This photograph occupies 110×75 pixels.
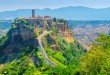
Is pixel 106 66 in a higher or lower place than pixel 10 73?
higher

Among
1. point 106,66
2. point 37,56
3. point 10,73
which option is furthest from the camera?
point 37,56

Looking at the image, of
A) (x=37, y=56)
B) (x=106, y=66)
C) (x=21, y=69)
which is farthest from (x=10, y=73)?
(x=106, y=66)

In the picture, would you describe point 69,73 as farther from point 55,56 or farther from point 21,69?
point 55,56

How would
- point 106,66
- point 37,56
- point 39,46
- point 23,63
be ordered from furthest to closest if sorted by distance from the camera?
point 39,46, point 37,56, point 23,63, point 106,66

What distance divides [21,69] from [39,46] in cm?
3997

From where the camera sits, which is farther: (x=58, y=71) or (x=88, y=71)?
(x=58, y=71)

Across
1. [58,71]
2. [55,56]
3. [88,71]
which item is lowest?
[55,56]

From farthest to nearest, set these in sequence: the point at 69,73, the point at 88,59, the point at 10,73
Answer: the point at 10,73 → the point at 69,73 → the point at 88,59

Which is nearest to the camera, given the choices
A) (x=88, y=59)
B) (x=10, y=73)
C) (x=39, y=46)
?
(x=88, y=59)

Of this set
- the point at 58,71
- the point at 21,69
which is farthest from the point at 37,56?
the point at 58,71

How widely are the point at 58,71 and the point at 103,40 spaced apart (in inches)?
1298

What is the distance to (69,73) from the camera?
105938 mm

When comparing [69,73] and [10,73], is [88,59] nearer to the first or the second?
[69,73]

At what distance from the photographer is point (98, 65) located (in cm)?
7106
